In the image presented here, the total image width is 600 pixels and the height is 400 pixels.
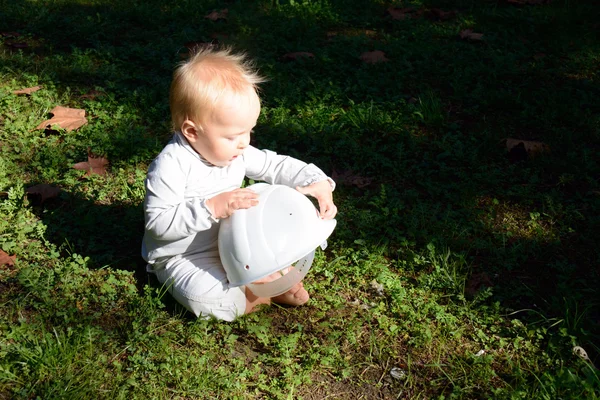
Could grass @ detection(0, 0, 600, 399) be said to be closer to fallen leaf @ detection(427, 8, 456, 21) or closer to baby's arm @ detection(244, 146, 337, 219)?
fallen leaf @ detection(427, 8, 456, 21)

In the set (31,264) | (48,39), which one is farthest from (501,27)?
(31,264)

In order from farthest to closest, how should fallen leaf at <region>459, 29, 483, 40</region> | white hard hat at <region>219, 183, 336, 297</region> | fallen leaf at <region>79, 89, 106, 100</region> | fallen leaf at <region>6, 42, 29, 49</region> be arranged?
fallen leaf at <region>459, 29, 483, 40</region> < fallen leaf at <region>6, 42, 29, 49</region> < fallen leaf at <region>79, 89, 106, 100</region> < white hard hat at <region>219, 183, 336, 297</region>

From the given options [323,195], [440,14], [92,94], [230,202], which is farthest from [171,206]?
[440,14]

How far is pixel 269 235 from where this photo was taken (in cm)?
252

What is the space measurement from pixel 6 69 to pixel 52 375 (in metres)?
2.93

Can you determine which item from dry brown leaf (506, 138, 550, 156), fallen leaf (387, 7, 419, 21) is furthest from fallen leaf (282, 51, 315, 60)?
dry brown leaf (506, 138, 550, 156)

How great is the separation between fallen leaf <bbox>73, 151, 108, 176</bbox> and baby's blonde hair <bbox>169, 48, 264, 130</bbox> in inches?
46.5

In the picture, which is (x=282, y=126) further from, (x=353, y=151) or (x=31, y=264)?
(x=31, y=264)

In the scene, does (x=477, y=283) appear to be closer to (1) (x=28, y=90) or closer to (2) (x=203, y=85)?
(2) (x=203, y=85)

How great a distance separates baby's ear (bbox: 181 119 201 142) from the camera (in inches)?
105

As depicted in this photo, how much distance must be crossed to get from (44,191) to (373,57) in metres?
2.80

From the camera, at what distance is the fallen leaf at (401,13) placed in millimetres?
5797

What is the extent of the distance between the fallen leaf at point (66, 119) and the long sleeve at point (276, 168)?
1574 mm

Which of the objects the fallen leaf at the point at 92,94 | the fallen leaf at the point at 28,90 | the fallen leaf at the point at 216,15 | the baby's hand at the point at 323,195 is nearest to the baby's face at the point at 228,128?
the baby's hand at the point at 323,195
